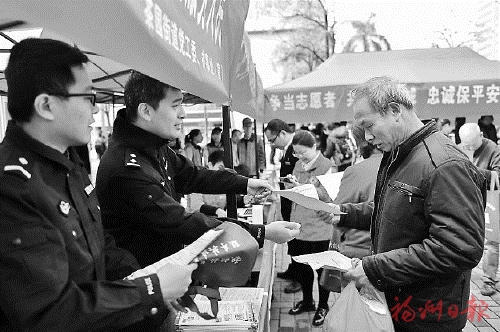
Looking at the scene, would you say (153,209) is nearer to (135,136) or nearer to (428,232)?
(135,136)

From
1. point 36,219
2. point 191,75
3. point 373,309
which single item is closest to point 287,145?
point 373,309

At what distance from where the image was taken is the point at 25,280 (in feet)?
3.43

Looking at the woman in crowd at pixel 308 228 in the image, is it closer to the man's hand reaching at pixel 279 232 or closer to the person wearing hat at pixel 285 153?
the person wearing hat at pixel 285 153

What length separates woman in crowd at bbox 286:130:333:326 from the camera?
4.71 metres

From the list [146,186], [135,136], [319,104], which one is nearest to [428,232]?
[146,186]

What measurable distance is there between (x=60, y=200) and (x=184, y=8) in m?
0.80

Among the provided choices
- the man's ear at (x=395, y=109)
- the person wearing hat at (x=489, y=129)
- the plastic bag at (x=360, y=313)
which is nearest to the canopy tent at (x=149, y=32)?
the man's ear at (x=395, y=109)

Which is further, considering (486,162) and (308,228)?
(486,162)

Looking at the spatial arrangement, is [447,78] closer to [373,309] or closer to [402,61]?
[402,61]

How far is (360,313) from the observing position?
2.04 metres

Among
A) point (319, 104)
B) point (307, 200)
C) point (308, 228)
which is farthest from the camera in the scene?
point (319, 104)

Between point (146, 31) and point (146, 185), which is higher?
point (146, 31)

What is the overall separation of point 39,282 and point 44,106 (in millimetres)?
483

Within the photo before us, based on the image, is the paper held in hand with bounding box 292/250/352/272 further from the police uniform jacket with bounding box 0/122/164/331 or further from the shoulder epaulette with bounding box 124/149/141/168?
the police uniform jacket with bounding box 0/122/164/331
